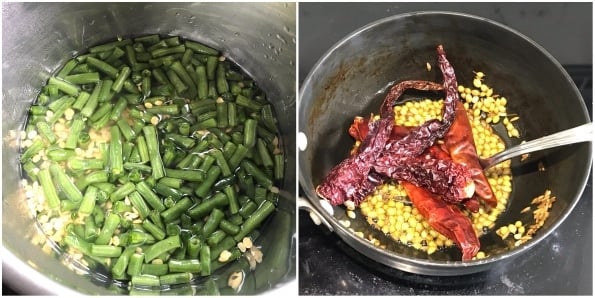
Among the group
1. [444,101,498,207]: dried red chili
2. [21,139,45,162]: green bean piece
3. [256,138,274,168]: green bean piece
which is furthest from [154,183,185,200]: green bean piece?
[444,101,498,207]: dried red chili

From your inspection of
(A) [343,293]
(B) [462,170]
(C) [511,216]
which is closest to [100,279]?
(A) [343,293]

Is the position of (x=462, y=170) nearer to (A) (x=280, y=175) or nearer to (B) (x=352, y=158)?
(B) (x=352, y=158)

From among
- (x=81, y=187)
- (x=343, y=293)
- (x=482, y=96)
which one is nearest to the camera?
(x=343, y=293)

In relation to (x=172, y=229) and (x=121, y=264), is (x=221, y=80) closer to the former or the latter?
(x=172, y=229)

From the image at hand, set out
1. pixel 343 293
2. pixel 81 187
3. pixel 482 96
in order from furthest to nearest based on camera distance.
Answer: pixel 482 96, pixel 81 187, pixel 343 293

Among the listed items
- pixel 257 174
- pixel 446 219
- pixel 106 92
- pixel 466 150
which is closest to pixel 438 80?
pixel 466 150

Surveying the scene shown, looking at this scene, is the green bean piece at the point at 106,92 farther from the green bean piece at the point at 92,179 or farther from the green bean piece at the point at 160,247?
the green bean piece at the point at 160,247

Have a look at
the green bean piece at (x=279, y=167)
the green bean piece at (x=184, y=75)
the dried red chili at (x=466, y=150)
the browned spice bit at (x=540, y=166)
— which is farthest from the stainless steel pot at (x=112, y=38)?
the browned spice bit at (x=540, y=166)
